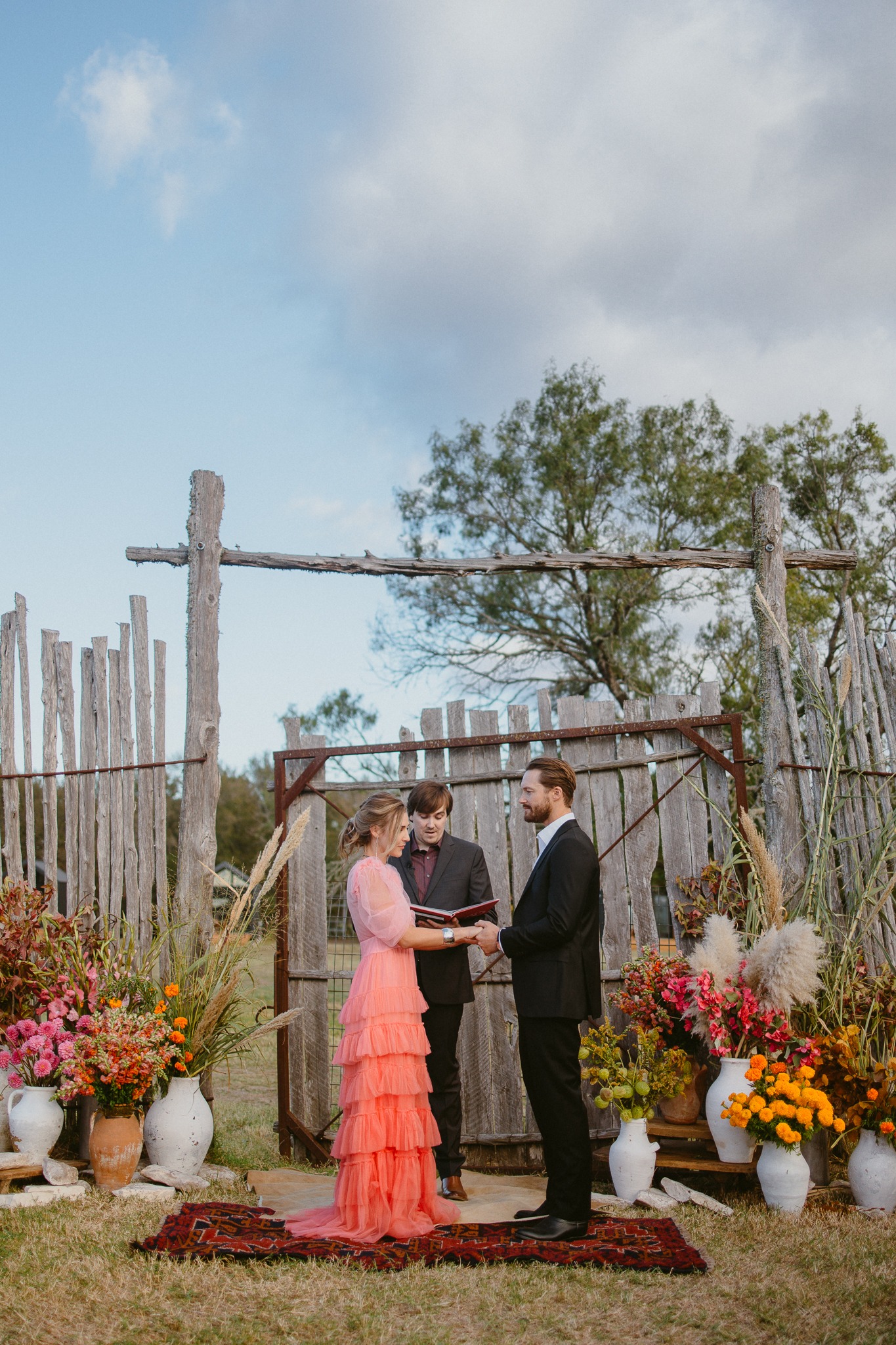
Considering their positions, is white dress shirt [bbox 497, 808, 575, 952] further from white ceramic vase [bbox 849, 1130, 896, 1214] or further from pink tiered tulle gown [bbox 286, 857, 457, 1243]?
white ceramic vase [bbox 849, 1130, 896, 1214]

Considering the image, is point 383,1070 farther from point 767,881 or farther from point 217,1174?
point 767,881

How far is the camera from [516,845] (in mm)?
5203

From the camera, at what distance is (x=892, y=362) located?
878 cm

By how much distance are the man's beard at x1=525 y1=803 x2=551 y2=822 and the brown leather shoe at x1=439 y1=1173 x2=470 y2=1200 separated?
171cm

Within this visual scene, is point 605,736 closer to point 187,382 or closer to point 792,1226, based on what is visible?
point 792,1226

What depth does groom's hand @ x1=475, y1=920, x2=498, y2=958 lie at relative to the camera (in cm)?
376

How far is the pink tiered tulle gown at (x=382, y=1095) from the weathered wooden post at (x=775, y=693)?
2147 mm

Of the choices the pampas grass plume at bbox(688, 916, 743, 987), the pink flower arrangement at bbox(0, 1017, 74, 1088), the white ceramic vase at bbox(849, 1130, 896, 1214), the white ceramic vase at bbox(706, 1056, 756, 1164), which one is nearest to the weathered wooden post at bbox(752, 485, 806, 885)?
the pampas grass plume at bbox(688, 916, 743, 987)

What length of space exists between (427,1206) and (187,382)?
5.07m

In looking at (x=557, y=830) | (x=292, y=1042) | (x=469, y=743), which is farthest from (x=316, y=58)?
(x=292, y=1042)

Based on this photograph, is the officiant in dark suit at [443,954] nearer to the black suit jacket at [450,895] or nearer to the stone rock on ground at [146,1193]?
the black suit jacket at [450,895]

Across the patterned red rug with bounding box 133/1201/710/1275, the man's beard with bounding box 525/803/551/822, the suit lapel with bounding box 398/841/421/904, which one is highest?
the man's beard with bounding box 525/803/551/822

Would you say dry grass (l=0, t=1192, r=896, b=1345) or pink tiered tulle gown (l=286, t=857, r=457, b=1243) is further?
pink tiered tulle gown (l=286, t=857, r=457, b=1243)

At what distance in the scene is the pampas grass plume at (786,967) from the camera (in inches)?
152
